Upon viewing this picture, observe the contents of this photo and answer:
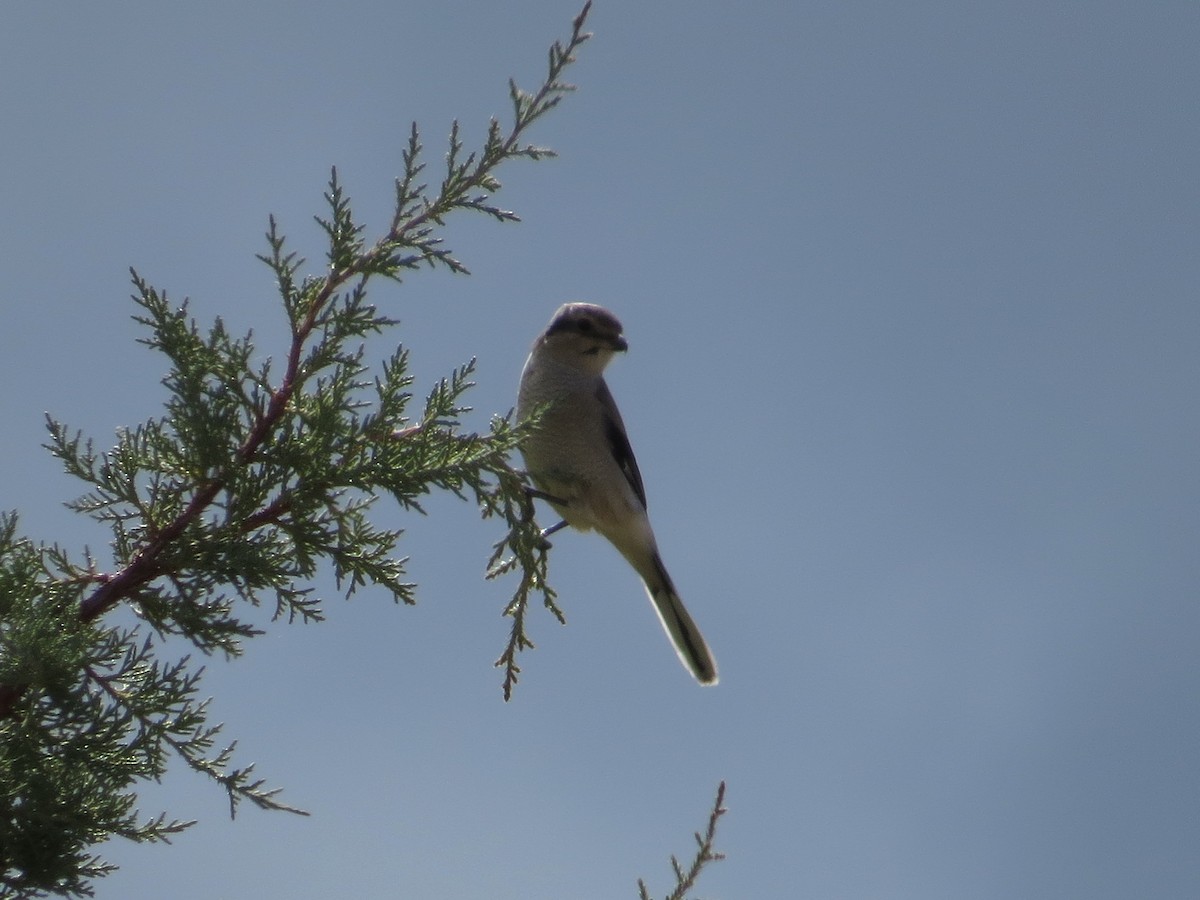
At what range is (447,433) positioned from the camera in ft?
9.49

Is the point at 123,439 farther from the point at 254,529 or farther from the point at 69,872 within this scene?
the point at 69,872

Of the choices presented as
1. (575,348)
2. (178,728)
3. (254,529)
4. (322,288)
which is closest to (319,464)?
(254,529)

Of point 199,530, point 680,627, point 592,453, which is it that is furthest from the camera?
point 680,627

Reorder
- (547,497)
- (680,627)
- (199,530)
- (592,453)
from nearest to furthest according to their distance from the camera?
(199,530), (547,497), (592,453), (680,627)

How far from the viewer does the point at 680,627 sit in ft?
18.6

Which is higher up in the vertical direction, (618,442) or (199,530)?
(618,442)

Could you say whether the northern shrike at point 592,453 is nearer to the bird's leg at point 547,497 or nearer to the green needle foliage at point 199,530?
the bird's leg at point 547,497

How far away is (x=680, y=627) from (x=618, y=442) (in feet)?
3.03

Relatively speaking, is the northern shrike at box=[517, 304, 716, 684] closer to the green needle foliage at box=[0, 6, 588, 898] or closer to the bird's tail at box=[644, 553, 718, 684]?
the bird's tail at box=[644, 553, 718, 684]

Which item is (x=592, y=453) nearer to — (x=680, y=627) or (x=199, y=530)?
(x=680, y=627)

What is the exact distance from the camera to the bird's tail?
5.59m

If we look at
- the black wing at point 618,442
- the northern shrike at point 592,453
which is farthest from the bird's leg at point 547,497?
the black wing at point 618,442

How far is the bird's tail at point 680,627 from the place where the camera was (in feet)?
18.3

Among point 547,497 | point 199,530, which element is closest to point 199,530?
point 199,530
